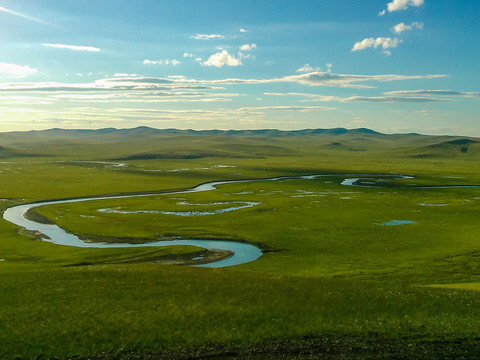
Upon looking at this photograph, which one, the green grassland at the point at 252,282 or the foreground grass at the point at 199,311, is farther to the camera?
the green grassland at the point at 252,282

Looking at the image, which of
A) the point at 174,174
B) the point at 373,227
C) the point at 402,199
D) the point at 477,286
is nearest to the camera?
the point at 477,286

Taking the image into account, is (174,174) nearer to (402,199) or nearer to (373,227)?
(402,199)

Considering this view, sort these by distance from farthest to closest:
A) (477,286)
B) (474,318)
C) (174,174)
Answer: (174,174) → (477,286) → (474,318)

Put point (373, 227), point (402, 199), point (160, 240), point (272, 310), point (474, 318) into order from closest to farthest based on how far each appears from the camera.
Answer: point (474, 318)
point (272, 310)
point (160, 240)
point (373, 227)
point (402, 199)

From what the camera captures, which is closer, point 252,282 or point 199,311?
point 199,311

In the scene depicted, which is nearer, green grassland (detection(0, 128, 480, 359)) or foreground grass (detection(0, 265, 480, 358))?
foreground grass (detection(0, 265, 480, 358))

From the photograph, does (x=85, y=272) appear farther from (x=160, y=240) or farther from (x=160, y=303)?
(x=160, y=240)

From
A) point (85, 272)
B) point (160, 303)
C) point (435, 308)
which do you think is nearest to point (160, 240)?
point (85, 272)

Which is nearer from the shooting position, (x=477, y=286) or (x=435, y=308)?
(x=435, y=308)

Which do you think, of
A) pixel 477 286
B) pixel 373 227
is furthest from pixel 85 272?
pixel 373 227
